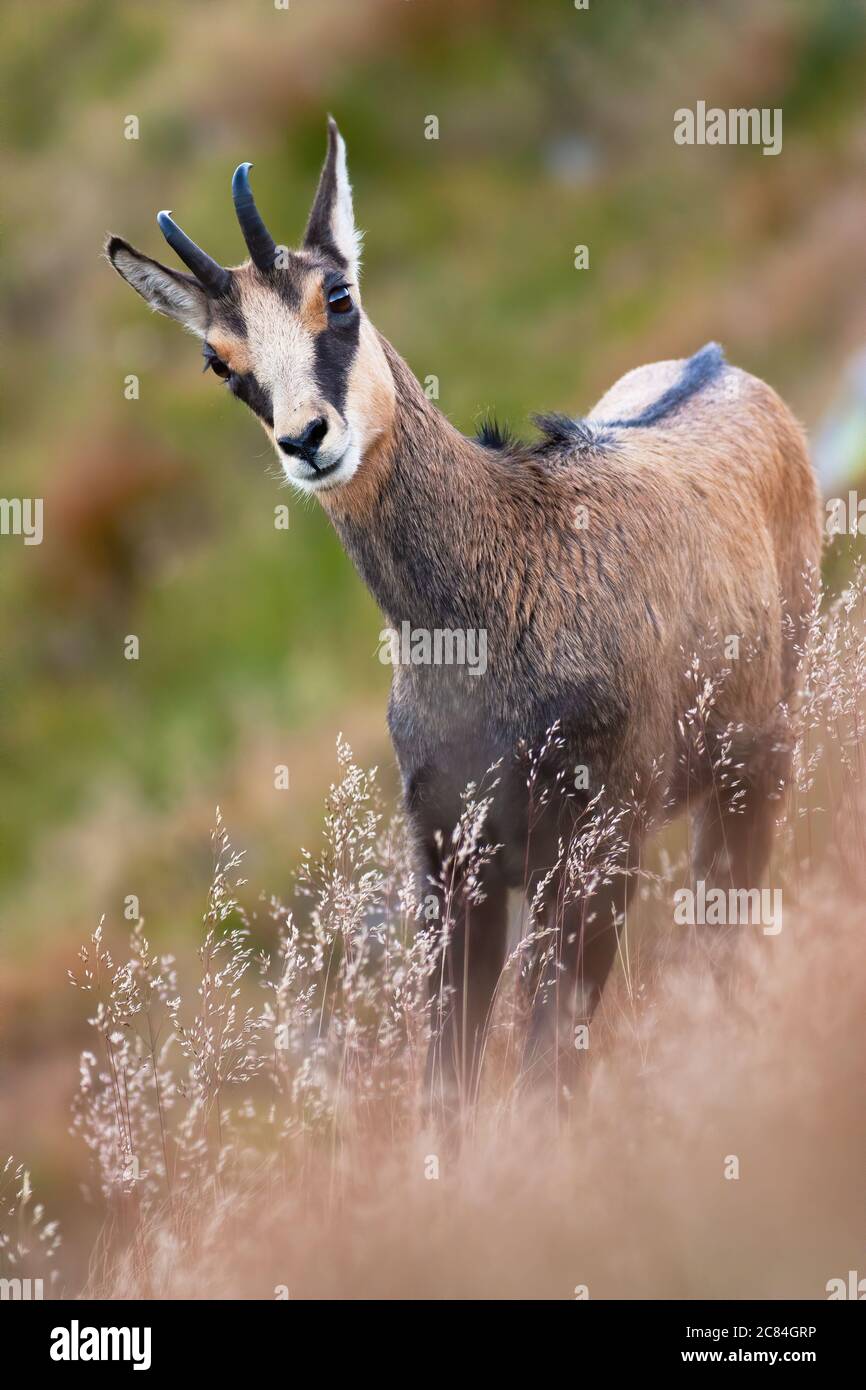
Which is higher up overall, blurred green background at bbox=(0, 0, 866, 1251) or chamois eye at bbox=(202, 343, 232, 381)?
blurred green background at bbox=(0, 0, 866, 1251)

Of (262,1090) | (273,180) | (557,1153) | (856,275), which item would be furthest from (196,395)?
(557,1153)

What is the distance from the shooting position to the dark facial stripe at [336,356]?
583cm

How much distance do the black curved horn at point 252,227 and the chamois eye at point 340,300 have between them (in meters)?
0.27

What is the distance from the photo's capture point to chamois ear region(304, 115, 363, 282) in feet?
20.3

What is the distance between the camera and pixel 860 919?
230 inches

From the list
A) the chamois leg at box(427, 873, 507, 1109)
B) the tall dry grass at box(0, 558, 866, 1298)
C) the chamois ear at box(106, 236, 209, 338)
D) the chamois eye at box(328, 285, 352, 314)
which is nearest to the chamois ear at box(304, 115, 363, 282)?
the chamois eye at box(328, 285, 352, 314)

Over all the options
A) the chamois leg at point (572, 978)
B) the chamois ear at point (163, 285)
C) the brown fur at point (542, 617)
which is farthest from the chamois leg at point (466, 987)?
the chamois ear at point (163, 285)

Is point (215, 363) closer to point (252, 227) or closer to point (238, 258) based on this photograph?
point (252, 227)

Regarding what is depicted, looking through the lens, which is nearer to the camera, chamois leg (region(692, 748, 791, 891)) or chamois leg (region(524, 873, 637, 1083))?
chamois leg (region(524, 873, 637, 1083))

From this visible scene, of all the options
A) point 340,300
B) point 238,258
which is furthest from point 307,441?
point 238,258

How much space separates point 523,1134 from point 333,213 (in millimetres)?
3764

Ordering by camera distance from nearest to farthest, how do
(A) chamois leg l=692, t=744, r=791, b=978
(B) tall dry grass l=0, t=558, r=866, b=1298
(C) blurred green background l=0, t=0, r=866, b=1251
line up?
1. (B) tall dry grass l=0, t=558, r=866, b=1298
2. (A) chamois leg l=692, t=744, r=791, b=978
3. (C) blurred green background l=0, t=0, r=866, b=1251

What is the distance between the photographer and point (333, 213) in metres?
6.24

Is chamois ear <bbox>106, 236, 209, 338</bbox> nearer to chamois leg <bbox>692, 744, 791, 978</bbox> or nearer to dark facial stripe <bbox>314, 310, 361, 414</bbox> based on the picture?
dark facial stripe <bbox>314, 310, 361, 414</bbox>
